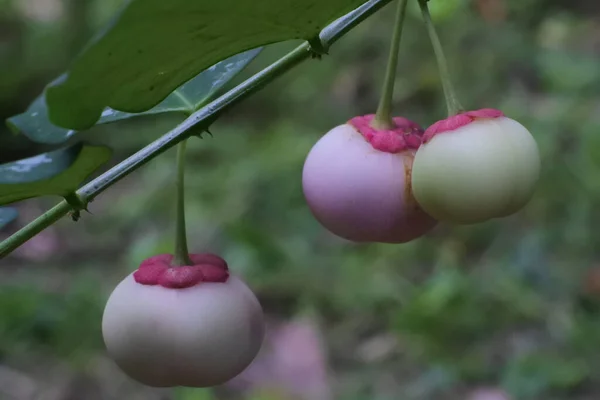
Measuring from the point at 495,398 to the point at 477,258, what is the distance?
51 centimetres

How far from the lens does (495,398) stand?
1.79 meters

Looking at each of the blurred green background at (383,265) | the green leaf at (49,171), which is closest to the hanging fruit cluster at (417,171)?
the green leaf at (49,171)

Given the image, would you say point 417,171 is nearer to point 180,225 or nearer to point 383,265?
point 180,225

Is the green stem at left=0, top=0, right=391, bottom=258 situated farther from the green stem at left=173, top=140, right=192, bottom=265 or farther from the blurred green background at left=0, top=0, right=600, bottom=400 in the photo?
the blurred green background at left=0, top=0, right=600, bottom=400

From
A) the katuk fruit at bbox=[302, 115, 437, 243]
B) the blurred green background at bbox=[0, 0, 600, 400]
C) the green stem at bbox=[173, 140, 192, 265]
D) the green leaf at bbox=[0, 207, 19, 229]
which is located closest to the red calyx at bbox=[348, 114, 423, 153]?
the katuk fruit at bbox=[302, 115, 437, 243]

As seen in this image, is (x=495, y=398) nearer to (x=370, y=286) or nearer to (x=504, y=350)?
(x=504, y=350)

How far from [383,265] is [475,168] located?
1.68m

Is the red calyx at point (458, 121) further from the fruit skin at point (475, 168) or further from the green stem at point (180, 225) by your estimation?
the green stem at point (180, 225)

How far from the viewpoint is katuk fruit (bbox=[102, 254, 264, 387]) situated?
529 mm

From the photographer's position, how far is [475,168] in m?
0.49

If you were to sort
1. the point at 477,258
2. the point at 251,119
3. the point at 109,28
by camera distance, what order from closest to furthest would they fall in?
the point at 109,28 → the point at 477,258 → the point at 251,119

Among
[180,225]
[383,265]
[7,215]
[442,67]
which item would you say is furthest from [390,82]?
[383,265]

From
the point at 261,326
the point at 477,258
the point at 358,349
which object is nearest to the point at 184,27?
the point at 261,326

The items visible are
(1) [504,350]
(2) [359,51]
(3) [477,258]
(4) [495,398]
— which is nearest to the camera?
(4) [495,398]
